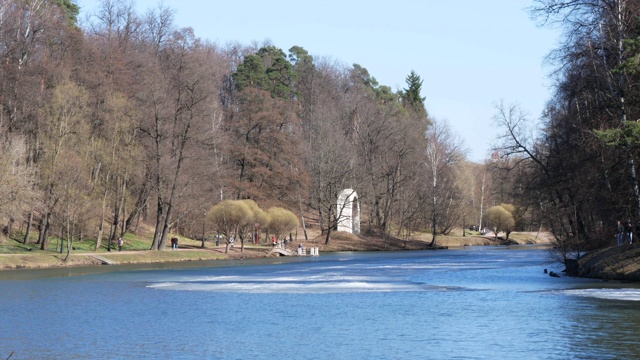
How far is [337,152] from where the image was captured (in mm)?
93500

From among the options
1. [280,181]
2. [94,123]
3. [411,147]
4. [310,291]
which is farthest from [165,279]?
[411,147]

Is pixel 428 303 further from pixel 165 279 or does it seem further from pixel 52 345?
pixel 165 279

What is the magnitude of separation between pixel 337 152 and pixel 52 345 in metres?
71.0

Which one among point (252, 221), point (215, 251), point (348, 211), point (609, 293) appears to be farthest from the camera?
point (348, 211)

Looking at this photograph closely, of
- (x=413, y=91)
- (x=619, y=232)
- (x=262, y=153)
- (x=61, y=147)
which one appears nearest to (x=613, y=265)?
(x=619, y=232)

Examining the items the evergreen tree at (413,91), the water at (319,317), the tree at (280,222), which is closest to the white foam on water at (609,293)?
the water at (319,317)

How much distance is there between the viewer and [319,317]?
29.1 metres

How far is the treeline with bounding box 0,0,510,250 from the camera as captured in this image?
201 ft

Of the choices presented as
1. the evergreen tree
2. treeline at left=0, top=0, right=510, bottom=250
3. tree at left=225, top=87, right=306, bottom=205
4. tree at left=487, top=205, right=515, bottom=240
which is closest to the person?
treeline at left=0, top=0, right=510, bottom=250

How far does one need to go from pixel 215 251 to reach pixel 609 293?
42.8 m

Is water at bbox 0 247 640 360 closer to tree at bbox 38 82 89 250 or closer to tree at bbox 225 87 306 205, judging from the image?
tree at bbox 38 82 89 250

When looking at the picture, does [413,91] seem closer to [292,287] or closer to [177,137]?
[177,137]

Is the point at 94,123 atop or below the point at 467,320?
atop

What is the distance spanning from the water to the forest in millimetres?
8010
